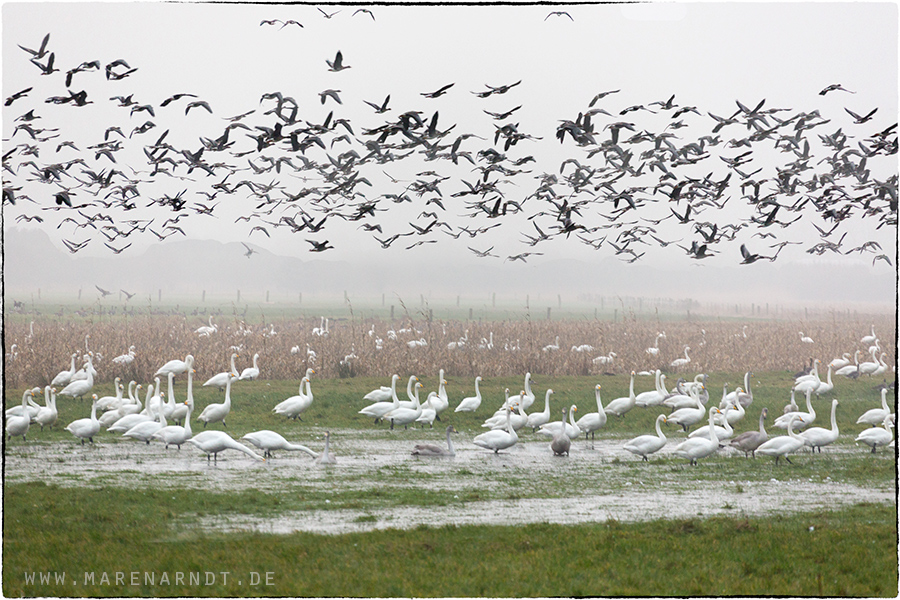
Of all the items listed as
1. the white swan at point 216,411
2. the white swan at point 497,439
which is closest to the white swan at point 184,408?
the white swan at point 216,411

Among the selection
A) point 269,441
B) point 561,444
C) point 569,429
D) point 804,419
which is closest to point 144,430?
point 269,441

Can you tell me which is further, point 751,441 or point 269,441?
point 751,441

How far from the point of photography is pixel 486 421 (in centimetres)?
1307

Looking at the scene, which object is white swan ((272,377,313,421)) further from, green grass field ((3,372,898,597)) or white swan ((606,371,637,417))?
white swan ((606,371,637,417))

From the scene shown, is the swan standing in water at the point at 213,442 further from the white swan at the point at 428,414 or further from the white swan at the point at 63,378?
the white swan at the point at 63,378

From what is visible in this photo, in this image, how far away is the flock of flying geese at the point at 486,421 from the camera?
35.1 feet

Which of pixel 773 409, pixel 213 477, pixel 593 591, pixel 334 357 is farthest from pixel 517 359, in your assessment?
pixel 593 591

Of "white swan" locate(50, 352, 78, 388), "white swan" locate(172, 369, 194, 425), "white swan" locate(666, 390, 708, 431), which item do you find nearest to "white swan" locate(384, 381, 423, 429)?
"white swan" locate(172, 369, 194, 425)

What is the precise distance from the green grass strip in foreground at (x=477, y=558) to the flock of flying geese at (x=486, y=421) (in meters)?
2.02

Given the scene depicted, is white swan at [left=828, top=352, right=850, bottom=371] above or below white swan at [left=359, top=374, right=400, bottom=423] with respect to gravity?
above

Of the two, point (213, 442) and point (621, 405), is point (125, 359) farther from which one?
point (621, 405)

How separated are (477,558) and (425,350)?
1123 cm

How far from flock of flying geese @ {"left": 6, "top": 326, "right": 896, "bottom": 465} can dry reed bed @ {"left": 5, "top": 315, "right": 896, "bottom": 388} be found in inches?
59.4

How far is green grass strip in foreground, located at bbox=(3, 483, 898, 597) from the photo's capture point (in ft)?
25.7
